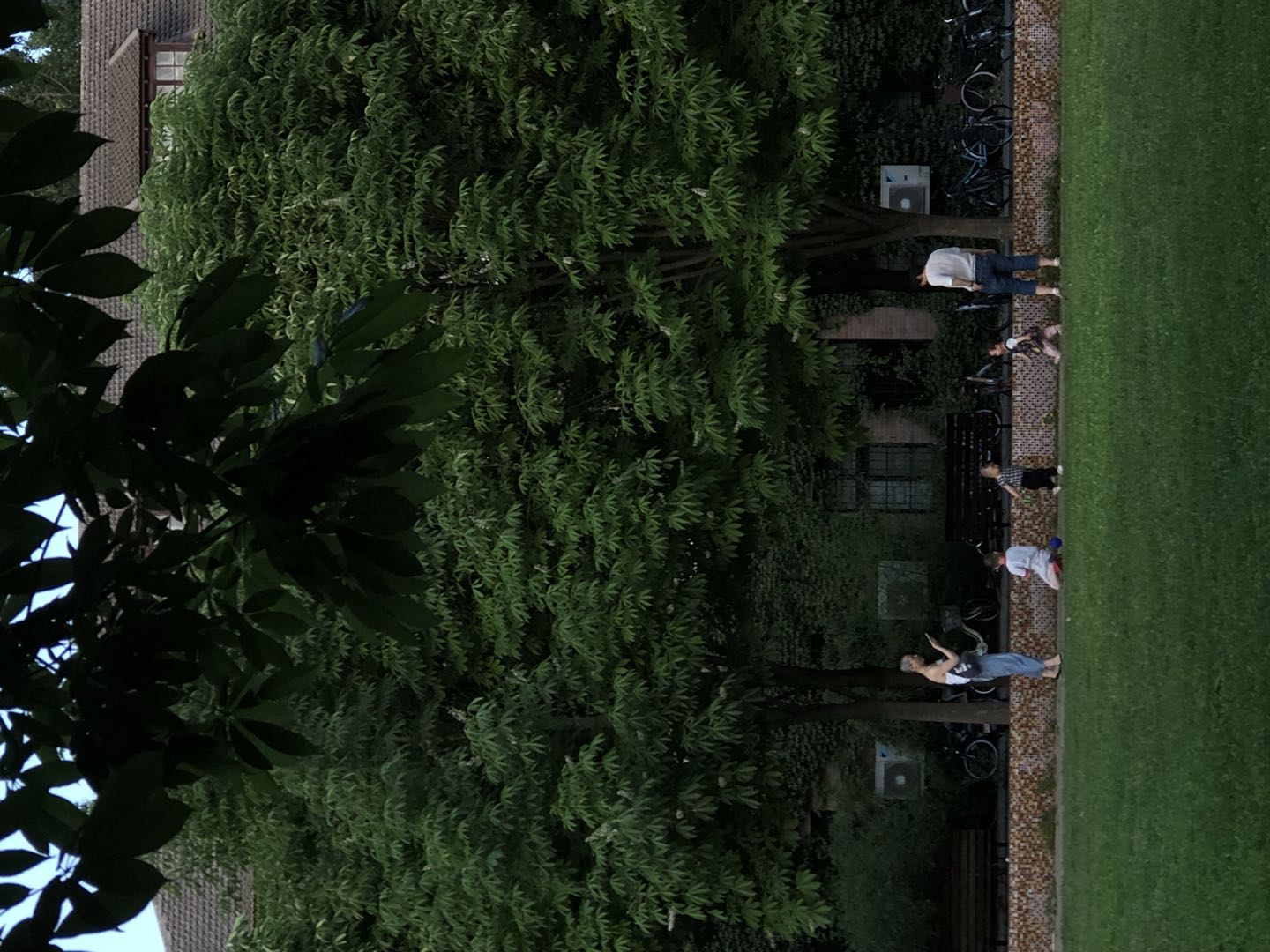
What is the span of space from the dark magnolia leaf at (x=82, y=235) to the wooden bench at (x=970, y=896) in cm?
1876

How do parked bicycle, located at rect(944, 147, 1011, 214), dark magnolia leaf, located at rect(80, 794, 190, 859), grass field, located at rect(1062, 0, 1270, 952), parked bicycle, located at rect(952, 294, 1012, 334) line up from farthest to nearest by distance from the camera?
parked bicycle, located at rect(944, 147, 1011, 214) < parked bicycle, located at rect(952, 294, 1012, 334) < grass field, located at rect(1062, 0, 1270, 952) < dark magnolia leaf, located at rect(80, 794, 190, 859)

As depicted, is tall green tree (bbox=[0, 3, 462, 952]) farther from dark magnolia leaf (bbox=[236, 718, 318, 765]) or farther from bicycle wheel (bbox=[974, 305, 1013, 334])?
bicycle wheel (bbox=[974, 305, 1013, 334])

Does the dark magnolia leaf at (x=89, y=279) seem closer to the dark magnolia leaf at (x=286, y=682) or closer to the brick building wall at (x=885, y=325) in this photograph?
the dark magnolia leaf at (x=286, y=682)

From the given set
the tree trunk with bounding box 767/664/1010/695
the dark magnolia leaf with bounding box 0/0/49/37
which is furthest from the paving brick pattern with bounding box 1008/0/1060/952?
the dark magnolia leaf with bounding box 0/0/49/37

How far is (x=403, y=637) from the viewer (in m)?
3.16

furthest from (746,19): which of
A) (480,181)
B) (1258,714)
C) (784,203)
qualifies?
(1258,714)

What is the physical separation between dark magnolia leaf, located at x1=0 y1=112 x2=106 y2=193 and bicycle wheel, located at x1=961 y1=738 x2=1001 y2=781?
1845 cm

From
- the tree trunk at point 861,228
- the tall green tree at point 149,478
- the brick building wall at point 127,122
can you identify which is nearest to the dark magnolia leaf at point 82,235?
the tall green tree at point 149,478

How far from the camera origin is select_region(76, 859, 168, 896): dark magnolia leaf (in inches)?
90.2

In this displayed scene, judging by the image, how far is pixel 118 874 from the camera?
7.54 ft

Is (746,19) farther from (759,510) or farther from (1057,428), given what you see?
(1057,428)

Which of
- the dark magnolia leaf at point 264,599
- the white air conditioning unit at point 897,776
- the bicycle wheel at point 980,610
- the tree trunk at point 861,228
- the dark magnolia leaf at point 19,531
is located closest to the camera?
the dark magnolia leaf at point 19,531

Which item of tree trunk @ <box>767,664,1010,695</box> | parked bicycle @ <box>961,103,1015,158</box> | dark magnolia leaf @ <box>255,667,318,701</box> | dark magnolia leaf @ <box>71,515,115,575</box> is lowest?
tree trunk @ <box>767,664,1010,695</box>

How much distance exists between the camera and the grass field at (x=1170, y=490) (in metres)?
11.4
